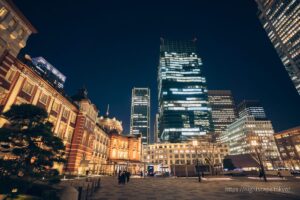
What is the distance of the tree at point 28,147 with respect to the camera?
8.26 m

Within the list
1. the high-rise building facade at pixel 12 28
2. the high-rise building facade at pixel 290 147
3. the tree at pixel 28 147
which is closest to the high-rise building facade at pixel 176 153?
the high-rise building facade at pixel 290 147

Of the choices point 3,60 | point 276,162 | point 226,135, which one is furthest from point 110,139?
point 226,135

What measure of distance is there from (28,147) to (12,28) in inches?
588

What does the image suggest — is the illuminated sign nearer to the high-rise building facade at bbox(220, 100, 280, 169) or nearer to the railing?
the railing

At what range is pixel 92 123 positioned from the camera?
34812 millimetres

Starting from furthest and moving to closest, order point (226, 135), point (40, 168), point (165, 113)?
point (226, 135), point (165, 113), point (40, 168)

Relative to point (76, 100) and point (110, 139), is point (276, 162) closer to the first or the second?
point (110, 139)

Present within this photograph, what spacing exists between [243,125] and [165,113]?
58.8 metres

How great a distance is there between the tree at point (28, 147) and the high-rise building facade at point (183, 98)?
102544 mm

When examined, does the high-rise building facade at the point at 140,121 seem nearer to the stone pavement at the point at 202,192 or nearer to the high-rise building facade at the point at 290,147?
the high-rise building facade at the point at 290,147

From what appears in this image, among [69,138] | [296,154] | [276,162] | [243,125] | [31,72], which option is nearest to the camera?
[31,72]

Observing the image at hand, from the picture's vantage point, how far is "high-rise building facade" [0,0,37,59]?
15.0m

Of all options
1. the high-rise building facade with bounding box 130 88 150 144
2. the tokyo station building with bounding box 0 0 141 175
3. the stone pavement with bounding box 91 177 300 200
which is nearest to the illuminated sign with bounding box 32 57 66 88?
Answer: the tokyo station building with bounding box 0 0 141 175

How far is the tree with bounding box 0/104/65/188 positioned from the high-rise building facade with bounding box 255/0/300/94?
13742 cm
